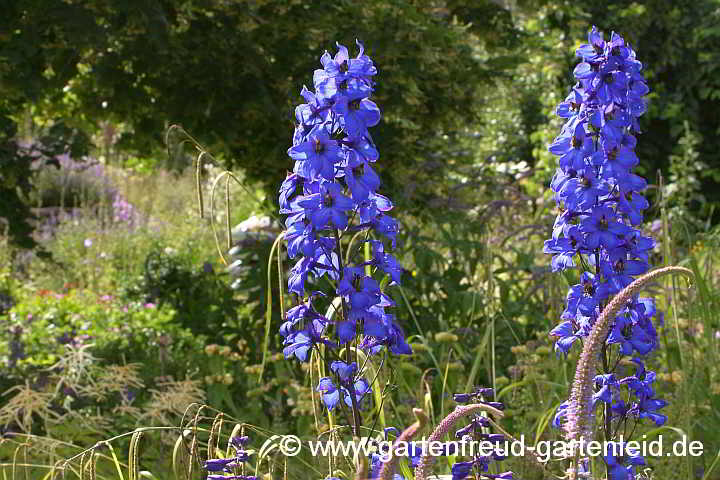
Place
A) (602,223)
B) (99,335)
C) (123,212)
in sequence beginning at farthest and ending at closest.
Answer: (123,212)
(99,335)
(602,223)

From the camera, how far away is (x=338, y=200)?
1.55m

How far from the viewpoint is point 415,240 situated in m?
4.22

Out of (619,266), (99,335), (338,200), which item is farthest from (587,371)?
(99,335)

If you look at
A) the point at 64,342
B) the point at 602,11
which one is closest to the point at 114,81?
the point at 64,342

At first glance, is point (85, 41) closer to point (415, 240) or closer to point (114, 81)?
point (114, 81)

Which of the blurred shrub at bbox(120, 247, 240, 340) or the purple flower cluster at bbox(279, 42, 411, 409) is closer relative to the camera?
the purple flower cluster at bbox(279, 42, 411, 409)

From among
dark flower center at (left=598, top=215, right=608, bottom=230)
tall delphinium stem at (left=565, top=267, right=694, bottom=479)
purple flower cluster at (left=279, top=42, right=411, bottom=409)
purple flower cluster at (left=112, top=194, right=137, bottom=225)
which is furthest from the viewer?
purple flower cluster at (left=112, top=194, right=137, bottom=225)

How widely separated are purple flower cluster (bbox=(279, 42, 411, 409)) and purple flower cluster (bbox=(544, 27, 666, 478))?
380 millimetres

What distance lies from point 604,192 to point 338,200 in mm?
555

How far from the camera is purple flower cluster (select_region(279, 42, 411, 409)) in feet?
5.08

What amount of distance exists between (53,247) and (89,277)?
103 centimetres

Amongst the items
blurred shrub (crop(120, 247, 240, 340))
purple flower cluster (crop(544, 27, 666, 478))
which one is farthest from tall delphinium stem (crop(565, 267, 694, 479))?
blurred shrub (crop(120, 247, 240, 340))

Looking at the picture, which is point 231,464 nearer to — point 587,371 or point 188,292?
point 587,371

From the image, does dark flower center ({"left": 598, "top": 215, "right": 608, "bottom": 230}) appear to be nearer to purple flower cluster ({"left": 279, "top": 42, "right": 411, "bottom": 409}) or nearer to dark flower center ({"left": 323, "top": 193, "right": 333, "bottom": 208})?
purple flower cluster ({"left": 279, "top": 42, "right": 411, "bottom": 409})
